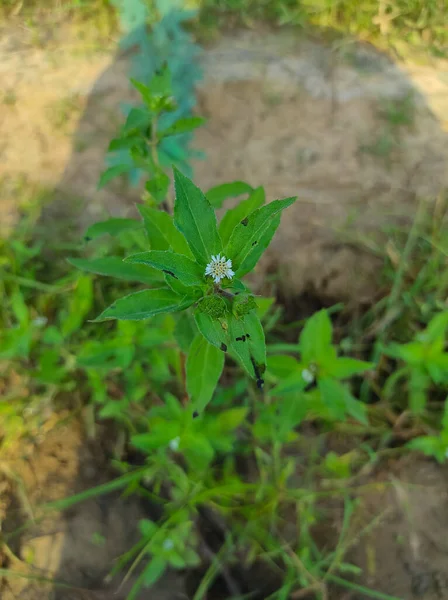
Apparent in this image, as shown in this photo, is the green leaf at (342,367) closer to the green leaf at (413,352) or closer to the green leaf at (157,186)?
the green leaf at (413,352)

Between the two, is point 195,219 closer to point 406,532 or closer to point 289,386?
point 289,386

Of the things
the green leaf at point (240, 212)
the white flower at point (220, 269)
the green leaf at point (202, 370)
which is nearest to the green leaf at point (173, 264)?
the white flower at point (220, 269)

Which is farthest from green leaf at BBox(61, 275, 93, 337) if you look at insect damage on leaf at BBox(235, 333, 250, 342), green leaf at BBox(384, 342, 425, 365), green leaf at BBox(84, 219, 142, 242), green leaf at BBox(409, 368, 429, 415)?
green leaf at BBox(409, 368, 429, 415)

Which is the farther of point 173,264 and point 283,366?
point 283,366

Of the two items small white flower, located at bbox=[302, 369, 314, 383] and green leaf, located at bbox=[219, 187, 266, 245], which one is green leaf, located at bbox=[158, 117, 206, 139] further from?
small white flower, located at bbox=[302, 369, 314, 383]

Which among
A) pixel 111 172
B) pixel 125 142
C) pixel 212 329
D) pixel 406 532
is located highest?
pixel 125 142

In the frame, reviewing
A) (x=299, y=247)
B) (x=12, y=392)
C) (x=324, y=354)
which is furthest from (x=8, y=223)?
(x=324, y=354)

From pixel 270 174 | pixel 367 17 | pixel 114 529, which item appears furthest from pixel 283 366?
pixel 367 17
